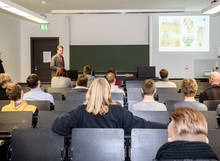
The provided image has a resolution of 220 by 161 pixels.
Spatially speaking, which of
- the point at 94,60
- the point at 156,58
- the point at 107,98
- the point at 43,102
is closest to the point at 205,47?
the point at 156,58

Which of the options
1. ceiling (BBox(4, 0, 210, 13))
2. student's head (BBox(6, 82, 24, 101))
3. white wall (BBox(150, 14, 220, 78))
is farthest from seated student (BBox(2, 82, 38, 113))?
white wall (BBox(150, 14, 220, 78))

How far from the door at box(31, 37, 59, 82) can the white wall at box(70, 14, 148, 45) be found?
1.05 meters

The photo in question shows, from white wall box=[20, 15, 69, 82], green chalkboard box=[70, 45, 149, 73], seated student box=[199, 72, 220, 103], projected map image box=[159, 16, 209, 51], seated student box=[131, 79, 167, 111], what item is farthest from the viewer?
white wall box=[20, 15, 69, 82]

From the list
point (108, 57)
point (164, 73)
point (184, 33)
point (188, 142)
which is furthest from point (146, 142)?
point (184, 33)

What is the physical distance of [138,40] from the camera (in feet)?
36.6

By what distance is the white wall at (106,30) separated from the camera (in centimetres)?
1112

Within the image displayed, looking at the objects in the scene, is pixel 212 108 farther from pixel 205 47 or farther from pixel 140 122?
pixel 205 47

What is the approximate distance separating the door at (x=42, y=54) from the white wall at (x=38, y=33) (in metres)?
0.20

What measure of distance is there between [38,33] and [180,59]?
18.7 feet

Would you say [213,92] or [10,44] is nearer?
[213,92]

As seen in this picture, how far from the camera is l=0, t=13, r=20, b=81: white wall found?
10211 millimetres

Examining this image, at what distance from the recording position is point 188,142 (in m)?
1.68

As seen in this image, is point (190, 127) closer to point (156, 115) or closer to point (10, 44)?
point (156, 115)

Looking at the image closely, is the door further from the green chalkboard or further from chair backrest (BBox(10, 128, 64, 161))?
chair backrest (BBox(10, 128, 64, 161))
